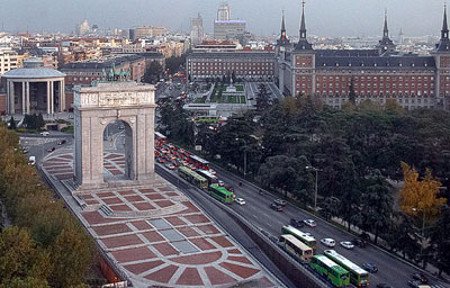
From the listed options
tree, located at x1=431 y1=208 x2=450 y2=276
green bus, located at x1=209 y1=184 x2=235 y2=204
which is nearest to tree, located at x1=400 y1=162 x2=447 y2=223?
tree, located at x1=431 y1=208 x2=450 y2=276

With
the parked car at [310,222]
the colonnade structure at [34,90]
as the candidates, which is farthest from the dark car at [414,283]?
the colonnade structure at [34,90]

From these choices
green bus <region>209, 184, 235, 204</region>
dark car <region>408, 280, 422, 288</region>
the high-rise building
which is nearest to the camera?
dark car <region>408, 280, 422, 288</region>

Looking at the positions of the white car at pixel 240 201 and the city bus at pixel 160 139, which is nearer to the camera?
the white car at pixel 240 201

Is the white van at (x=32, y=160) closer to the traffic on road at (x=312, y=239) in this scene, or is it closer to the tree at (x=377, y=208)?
the traffic on road at (x=312, y=239)

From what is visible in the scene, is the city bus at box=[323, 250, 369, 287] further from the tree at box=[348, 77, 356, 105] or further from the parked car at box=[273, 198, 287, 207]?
the tree at box=[348, 77, 356, 105]

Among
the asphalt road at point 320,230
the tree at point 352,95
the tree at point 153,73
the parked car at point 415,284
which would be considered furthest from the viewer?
the tree at point 153,73

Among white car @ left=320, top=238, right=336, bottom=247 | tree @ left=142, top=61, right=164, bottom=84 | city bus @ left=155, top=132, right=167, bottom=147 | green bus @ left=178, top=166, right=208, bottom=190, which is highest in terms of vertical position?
tree @ left=142, top=61, right=164, bottom=84
